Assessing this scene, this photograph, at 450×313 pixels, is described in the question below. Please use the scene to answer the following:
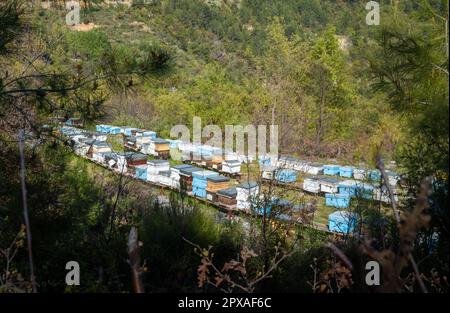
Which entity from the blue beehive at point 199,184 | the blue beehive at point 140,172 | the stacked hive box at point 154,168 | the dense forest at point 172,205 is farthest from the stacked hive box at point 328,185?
the dense forest at point 172,205

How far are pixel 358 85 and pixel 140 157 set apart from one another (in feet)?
59.0

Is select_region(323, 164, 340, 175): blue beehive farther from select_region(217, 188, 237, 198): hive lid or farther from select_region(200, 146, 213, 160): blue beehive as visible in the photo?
select_region(217, 188, 237, 198): hive lid

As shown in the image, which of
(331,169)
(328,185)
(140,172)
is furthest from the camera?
(331,169)

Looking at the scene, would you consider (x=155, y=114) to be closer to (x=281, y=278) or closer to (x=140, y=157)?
(x=140, y=157)

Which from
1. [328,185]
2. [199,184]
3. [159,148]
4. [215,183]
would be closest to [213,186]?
[215,183]

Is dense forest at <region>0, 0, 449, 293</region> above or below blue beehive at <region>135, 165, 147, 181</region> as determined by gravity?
above

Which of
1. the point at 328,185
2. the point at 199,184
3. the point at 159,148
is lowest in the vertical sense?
the point at 328,185

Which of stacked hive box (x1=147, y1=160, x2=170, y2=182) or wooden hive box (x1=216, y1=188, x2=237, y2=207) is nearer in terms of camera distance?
wooden hive box (x1=216, y1=188, x2=237, y2=207)

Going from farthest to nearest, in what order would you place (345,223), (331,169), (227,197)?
1. (331,169)
2. (227,197)
3. (345,223)

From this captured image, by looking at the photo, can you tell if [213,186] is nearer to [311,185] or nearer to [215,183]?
[215,183]

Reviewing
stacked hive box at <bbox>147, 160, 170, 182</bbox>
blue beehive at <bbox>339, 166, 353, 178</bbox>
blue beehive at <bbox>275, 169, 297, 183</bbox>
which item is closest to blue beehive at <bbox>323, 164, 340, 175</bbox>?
blue beehive at <bbox>339, 166, 353, 178</bbox>

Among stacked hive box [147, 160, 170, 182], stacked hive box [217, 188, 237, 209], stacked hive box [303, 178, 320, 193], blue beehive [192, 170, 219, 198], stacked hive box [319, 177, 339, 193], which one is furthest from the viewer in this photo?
stacked hive box [147, 160, 170, 182]

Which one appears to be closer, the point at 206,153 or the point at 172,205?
the point at 172,205
